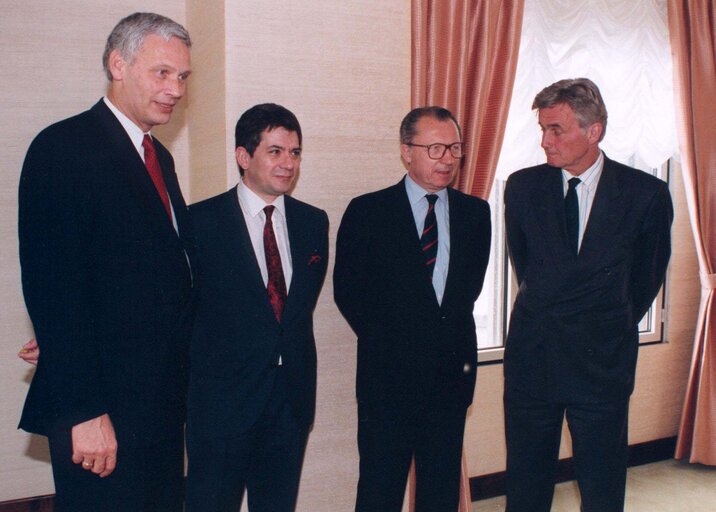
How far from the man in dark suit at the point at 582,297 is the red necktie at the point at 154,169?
55.1 inches

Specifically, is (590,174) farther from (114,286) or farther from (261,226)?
(114,286)

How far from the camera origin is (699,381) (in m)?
3.65

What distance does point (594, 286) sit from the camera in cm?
227

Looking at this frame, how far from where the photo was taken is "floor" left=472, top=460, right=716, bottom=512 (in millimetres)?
3145

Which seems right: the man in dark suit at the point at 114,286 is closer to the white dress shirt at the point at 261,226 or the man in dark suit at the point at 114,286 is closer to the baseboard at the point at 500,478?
the white dress shirt at the point at 261,226

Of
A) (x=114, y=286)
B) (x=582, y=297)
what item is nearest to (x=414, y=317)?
(x=582, y=297)

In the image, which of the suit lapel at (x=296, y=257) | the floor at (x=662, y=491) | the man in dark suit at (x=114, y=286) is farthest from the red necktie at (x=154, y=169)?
the floor at (x=662, y=491)

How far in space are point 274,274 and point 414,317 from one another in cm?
53

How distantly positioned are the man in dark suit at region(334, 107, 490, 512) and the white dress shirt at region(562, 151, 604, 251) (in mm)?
402

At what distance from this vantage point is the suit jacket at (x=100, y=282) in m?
1.36

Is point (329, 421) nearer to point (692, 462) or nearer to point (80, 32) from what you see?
point (80, 32)

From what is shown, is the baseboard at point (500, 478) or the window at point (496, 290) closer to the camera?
the baseboard at point (500, 478)

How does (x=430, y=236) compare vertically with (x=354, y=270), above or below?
above

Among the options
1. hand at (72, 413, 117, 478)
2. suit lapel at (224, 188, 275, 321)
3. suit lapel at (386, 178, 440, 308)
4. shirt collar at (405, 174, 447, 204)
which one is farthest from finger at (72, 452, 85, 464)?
shirt collar at (405, 174, 447, 204)
